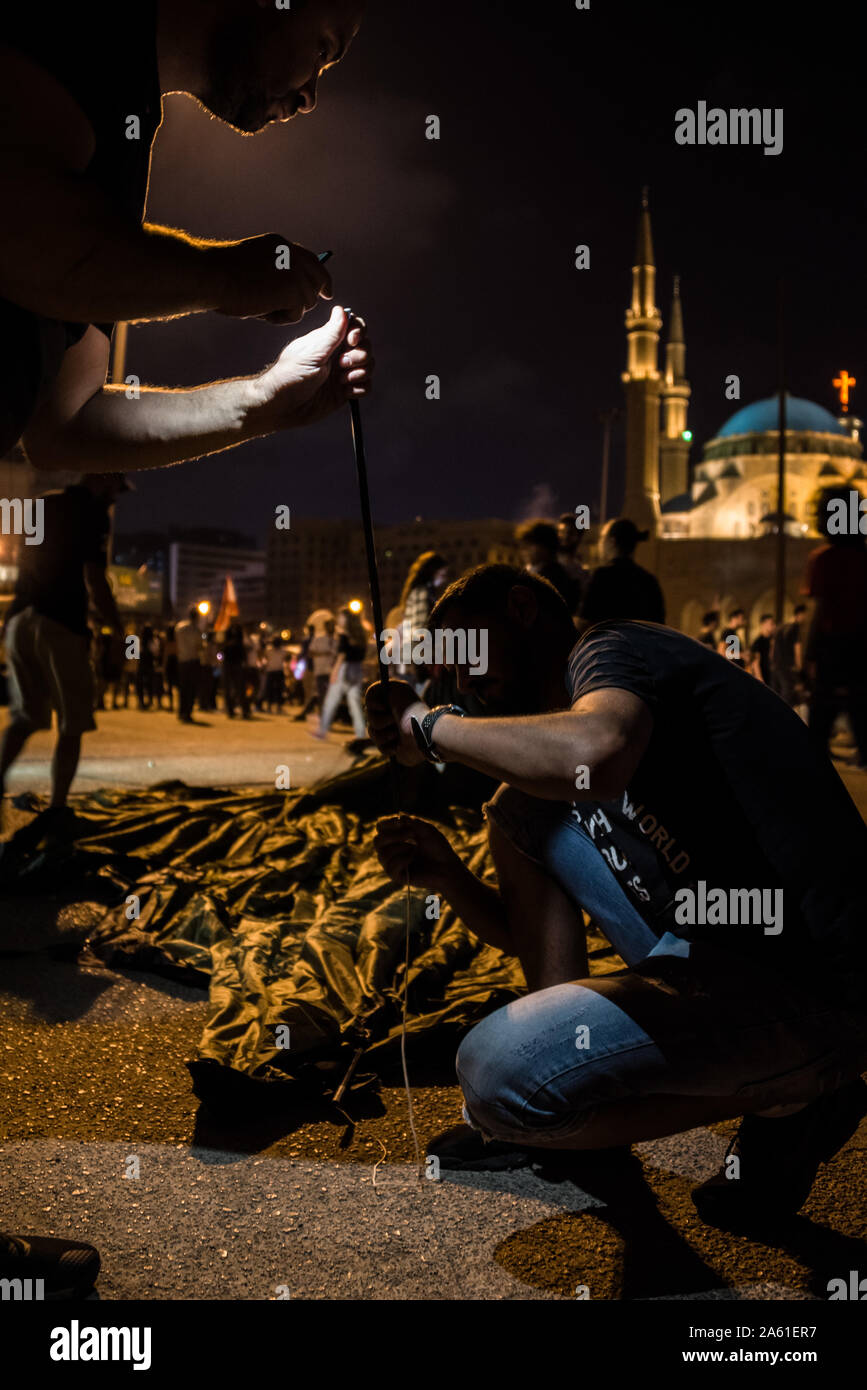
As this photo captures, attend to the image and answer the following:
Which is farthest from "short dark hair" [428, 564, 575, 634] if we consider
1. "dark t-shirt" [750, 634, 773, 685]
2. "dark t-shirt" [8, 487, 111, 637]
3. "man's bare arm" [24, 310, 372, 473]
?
"dark t-shirt" [750, 634, 773, 685]

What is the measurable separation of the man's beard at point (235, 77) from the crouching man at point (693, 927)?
3.05ft

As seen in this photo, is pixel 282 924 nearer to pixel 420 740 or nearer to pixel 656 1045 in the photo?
pixel 420 740

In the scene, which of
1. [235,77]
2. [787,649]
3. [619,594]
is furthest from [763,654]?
[235,77]

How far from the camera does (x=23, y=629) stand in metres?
5.90

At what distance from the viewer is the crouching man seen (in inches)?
77.4

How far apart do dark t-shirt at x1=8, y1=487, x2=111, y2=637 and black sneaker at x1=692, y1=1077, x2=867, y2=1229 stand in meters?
4.57

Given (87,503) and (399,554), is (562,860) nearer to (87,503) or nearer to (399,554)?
(87,503)

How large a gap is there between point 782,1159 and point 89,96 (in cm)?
224

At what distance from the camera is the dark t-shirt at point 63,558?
5793 millimetres

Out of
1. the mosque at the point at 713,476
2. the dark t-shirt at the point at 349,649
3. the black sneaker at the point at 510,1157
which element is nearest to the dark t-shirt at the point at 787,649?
the dark t-shirt at the point at 349,649

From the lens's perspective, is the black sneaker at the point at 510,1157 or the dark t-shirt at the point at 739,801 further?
the black sneaker at the point at 510,1157

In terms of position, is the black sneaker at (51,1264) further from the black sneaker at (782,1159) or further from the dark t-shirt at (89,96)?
the dark t-shirt at (89,96)

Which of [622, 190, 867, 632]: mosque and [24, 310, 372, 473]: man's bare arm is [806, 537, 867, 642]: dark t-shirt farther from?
[622, 190, 867, 632]: mosque

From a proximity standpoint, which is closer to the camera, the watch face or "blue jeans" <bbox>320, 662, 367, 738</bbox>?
the watch face
